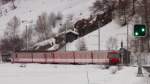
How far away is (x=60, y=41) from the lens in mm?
96625

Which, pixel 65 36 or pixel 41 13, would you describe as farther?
pixel 41 13

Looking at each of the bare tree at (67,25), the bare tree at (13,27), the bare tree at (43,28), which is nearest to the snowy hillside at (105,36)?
the bare tree at (67,25)

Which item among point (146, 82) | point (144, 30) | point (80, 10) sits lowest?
point (146, 82)

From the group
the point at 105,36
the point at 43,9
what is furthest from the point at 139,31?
the point at 43,9

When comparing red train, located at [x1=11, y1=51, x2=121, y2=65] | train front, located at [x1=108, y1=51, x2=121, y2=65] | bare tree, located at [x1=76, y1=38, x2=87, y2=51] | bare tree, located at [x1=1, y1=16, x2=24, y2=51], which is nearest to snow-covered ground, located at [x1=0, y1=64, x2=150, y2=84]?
train front, located at [x1=108, y1=51, x2=121, y2=65]

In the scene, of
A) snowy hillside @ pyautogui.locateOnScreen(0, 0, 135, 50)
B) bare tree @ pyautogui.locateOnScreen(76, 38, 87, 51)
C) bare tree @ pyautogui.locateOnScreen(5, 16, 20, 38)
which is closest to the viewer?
bare tree @ pyautogui.locateOnScreen(76, 38, 87, 51)

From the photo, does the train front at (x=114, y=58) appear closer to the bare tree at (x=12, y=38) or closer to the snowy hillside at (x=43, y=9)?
the bare tree at (x=12, y=38)

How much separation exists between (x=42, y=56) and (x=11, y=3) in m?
91.8

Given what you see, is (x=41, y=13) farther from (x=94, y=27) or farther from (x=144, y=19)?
(x=144, y=19)

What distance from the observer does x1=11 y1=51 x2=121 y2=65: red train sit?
59.2m

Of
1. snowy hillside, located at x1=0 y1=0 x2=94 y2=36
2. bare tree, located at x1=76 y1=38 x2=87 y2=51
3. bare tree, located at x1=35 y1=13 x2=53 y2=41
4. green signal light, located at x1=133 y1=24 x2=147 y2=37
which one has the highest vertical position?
snowy hillside, located at x1=0 y1=0 x2=94 y2=36

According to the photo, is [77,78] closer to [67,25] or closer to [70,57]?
[70,57]

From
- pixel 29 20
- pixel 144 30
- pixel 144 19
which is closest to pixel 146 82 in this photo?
pixel 144 30

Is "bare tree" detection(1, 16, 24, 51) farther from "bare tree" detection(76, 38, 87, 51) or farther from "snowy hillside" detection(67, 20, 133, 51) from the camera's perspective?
"snowy hillside" detection(67, 20, 133, 51)
